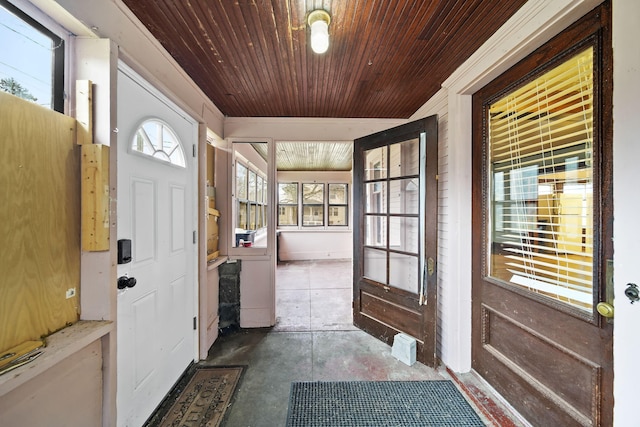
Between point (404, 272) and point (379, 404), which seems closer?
point (379, 404)

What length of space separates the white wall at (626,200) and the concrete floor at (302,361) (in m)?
0.81

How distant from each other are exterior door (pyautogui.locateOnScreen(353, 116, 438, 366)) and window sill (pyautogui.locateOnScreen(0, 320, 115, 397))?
2.18 meters

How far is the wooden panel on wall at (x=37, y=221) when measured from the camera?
864 millimetres

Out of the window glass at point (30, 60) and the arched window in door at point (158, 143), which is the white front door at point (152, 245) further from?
the window glass at point (30, 60)

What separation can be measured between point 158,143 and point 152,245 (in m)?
0.72

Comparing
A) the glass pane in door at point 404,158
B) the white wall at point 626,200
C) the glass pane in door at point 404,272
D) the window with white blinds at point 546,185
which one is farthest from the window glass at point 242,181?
the white wall at point 626,200

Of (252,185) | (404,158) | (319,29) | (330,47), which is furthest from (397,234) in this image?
(252,185)

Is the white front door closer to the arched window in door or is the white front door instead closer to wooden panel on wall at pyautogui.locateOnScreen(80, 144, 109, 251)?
the arched window in door

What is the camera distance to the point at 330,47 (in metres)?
1.58

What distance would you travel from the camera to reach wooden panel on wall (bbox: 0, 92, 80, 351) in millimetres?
864

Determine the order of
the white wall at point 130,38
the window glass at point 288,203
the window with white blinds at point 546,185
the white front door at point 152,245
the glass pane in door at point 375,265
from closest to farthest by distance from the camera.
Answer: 1. the white wall at point 130,38
2. the window with white blinds at point 546,185
3. the white front door at point 152,245
4. the glass pane in door at point 375,265
5. the window glass at point 288,203

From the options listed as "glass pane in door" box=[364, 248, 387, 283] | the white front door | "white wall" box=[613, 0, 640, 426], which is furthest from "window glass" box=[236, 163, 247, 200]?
"white wall" box=[613, 0, 640, 426]

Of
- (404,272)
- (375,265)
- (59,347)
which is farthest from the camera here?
(375,265)

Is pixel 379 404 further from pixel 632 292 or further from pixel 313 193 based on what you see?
pixel 313 193
